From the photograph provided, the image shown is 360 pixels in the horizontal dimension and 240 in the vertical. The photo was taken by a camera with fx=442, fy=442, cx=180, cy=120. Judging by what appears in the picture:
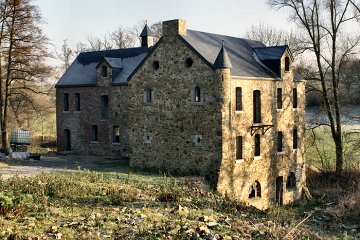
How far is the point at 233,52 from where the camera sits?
28.2 m

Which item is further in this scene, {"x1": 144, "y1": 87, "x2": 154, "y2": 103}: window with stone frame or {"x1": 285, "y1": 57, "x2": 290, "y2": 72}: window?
{"x1": 285, "y1": 57, "x2": 290, "y2": 72}: window

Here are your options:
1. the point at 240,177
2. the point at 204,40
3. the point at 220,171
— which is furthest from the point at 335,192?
the point at 204,40

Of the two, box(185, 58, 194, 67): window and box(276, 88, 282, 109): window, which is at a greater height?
box(185, 58, 194, 67): window

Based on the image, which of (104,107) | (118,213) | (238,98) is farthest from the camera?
(104,107)

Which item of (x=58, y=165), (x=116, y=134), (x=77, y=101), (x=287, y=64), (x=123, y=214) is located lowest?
(x=123, y=214)

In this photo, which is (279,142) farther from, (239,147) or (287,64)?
(287,64)

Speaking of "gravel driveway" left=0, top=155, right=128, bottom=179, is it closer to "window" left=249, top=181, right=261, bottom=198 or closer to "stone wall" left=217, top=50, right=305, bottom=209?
"stone wall" left=217, top=50, right=305, bottom=209

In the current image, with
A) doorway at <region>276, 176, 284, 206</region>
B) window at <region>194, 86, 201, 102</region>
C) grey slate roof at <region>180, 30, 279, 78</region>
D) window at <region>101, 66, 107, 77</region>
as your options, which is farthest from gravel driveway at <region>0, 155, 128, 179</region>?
doorway at <region>276, 176, 284, 206</region>

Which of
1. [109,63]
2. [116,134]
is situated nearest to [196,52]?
[109,63]

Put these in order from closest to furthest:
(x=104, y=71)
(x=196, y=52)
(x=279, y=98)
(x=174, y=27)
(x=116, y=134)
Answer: (x=196, y=52) → (x=174, y=27) → (x=279, y=98) → (x=104, y=71) → (x=116, y=134)

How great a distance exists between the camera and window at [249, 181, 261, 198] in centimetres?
2669

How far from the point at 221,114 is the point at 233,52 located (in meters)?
5.93

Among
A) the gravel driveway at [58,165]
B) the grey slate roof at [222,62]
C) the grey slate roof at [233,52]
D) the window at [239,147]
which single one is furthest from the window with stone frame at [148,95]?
the window at [239,147]

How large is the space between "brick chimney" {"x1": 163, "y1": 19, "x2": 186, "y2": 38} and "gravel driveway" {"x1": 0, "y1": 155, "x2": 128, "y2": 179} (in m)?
9.06
